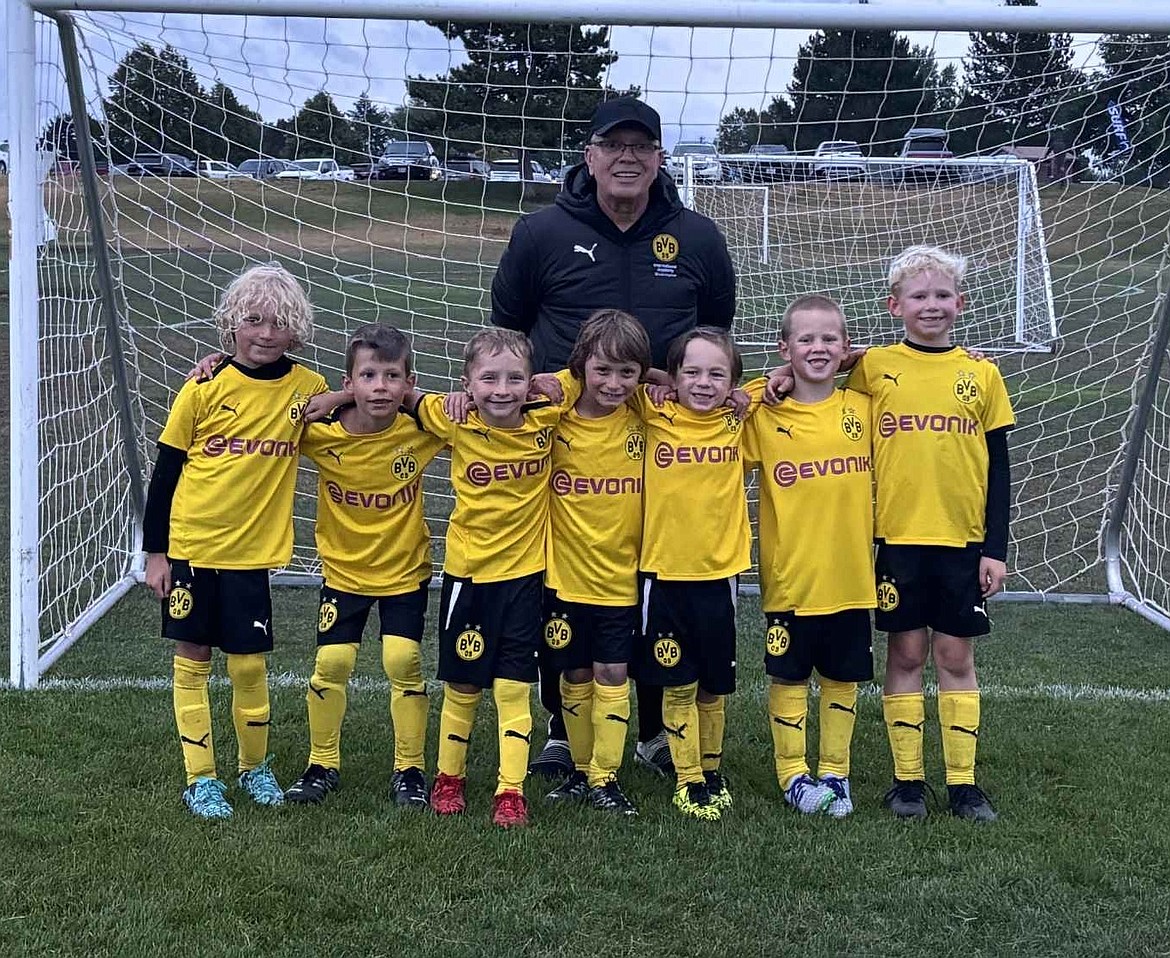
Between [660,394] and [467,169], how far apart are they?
11.2ft

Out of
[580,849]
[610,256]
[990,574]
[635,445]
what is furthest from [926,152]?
[580,849]

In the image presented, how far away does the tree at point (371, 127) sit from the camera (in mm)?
6113

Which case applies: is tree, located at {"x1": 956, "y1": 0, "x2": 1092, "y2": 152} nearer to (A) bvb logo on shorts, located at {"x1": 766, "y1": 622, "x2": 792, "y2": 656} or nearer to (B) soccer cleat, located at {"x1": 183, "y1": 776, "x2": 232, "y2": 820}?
(A) bvb logo on shorts, located at {"x1": 766, "y1": 622, "x2": 792, "y2": 656}

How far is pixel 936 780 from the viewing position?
3748 millimetres

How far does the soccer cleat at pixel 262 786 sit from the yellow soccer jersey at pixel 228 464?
0.65 meters

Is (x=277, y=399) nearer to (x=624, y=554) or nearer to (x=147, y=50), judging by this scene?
(x=624, y=554)

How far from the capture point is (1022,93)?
250 inches

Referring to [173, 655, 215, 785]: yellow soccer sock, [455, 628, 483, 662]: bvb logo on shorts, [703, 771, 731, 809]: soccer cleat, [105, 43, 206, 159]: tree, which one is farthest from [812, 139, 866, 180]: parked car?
[173, 655, 215, 785]: yellow soccer sock

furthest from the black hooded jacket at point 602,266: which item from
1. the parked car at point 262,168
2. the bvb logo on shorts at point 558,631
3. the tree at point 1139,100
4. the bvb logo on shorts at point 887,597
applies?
the parked car at point 262,168

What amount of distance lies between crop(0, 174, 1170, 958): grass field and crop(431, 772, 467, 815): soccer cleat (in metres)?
0.08

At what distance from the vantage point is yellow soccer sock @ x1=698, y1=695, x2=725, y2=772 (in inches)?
140

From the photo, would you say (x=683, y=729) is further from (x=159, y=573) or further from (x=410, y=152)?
(x=410, y=152)

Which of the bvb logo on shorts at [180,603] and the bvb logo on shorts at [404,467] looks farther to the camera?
the bvb logo on shorts at [404,467]

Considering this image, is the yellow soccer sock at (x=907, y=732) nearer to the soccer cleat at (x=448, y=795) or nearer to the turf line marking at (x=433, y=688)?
the turf line marking at (x=433, y=688)
